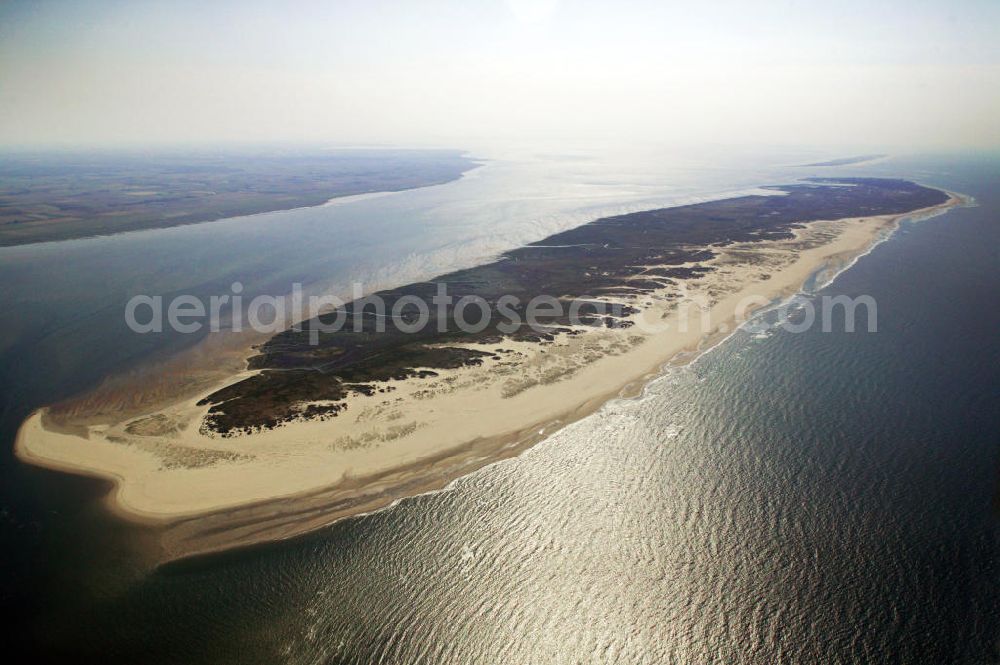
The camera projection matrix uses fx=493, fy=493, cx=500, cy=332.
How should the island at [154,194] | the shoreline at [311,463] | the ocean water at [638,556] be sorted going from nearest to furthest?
the ocean water at [638,556]
the shoreline at [311,463]
the island at [154,194]

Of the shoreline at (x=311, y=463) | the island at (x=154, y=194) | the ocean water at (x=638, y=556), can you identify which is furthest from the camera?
the island at (x=154, y=194)

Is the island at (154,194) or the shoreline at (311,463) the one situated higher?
the island at (154,194)

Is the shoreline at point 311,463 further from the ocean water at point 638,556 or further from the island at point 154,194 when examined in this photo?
the island at point 154,194

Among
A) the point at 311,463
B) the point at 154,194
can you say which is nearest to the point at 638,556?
the point at 311,463

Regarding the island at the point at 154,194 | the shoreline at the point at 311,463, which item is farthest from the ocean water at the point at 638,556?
the island at the point at 154,194

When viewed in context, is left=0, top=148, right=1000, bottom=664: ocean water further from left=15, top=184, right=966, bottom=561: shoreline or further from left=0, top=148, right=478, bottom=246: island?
left=0, top=148, right=478, bottom=246: island

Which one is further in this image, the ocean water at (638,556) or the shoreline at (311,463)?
the shoreline at (311,463)

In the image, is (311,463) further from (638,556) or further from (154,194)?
(154,194)
